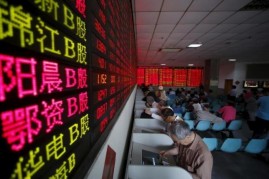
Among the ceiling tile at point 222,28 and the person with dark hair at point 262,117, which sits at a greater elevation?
the ceiling tile at point 222,28

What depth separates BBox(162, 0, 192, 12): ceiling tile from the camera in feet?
8.90

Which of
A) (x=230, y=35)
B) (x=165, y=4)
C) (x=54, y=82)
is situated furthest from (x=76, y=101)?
(x=230, y=35)

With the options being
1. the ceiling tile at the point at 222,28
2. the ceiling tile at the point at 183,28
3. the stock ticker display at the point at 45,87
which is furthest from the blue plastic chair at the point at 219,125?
the stock ticker display at the point at 45,87

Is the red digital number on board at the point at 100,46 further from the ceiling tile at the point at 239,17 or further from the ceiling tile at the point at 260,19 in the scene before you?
the ceiling tile at the point at 260,19

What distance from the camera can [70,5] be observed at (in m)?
0.54

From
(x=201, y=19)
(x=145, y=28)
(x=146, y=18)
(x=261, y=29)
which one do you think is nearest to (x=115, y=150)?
(x=146, y=18)

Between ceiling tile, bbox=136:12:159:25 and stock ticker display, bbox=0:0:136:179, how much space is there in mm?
2780

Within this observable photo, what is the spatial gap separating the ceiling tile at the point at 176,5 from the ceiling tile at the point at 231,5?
2.00 ft

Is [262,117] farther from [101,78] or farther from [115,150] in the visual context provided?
[101,78]

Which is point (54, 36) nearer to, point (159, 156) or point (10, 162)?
point (10, 162)

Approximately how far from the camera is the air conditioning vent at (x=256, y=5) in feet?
9.22

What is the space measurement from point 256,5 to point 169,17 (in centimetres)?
153

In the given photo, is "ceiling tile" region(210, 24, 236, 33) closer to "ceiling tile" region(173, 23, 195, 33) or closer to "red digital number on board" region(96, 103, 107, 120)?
"ceiling tile" region(173, 23, 195, 33)

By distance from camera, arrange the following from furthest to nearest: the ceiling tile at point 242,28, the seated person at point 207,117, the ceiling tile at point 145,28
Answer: the seated person at point 207,117 < the ceiling tile at point 145,28 < the ceiling tile at point 242,28
